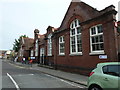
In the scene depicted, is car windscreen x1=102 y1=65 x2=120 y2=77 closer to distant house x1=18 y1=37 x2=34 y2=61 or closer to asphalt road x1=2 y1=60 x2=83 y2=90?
asphalt road x1=2 y1=60 x2=83 y2=90

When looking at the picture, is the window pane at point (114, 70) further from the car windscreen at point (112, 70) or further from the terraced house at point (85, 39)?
the terraced house at point (85, 39)

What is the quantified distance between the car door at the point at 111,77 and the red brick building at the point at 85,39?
502cm

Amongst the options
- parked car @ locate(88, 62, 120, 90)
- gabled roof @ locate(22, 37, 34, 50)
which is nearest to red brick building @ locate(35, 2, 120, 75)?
parked car @ locate(88, 62, 120, 90)

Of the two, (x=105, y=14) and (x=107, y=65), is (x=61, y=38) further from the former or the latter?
(x=107, y=65)

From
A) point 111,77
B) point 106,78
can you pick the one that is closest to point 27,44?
point 106,78

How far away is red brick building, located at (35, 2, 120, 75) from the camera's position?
9844 mm

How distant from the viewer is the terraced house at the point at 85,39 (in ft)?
32.3

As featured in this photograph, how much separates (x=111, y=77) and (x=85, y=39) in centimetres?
798

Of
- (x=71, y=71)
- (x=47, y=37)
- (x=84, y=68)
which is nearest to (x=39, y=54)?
(x=47, y=37)

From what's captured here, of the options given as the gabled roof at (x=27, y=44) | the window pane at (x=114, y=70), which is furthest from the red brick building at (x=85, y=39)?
the gabled roof at (x=27, y=44)

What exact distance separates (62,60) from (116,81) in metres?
11.6

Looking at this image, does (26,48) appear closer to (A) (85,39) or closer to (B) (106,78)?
(A) (85,39)

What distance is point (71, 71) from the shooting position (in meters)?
13.7

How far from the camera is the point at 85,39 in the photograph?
12.2 metres
